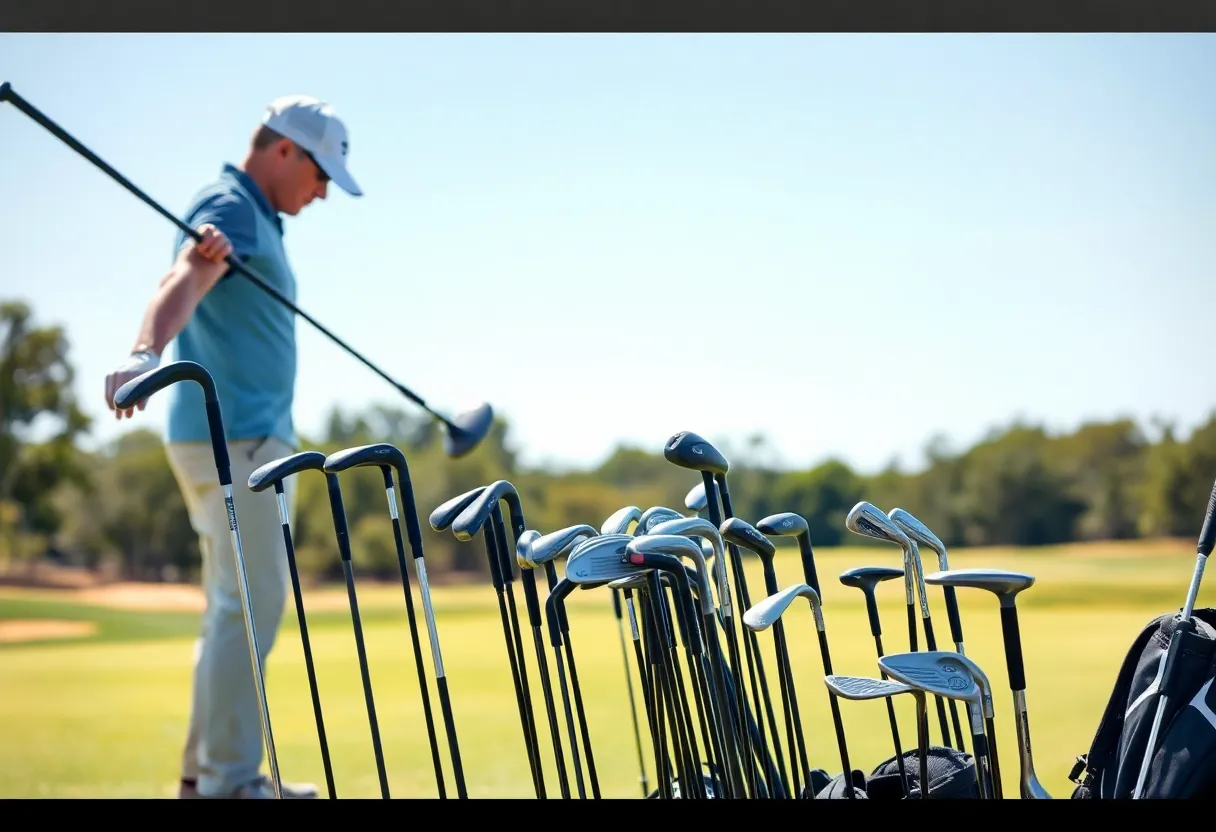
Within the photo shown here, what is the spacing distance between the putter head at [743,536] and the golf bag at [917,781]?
323 millimetres

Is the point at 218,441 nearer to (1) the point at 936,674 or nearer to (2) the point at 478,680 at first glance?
(1) the point at 936,674

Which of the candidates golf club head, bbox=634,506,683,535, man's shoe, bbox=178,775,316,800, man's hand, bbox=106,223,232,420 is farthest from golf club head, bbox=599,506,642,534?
man's shoe, bbox=178,775,316,800

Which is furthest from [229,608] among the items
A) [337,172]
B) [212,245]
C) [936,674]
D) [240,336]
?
[936,674]

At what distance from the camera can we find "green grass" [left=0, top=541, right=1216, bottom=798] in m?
Answer: 3.96

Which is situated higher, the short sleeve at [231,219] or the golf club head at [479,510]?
the short sleeve at [231,219]

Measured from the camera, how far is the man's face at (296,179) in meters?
2.06

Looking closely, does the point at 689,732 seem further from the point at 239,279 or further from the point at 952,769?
the point at 239,279

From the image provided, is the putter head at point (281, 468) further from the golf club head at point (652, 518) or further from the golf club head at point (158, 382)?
the golf club head at point (652, 518)

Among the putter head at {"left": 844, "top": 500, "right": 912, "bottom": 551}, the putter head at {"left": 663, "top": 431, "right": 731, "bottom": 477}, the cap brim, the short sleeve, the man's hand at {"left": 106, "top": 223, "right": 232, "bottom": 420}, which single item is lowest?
the putter head at {"left": 844, "top": 500, "right": 912, "bottom": 551}

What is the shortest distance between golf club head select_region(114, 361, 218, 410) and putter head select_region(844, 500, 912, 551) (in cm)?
72

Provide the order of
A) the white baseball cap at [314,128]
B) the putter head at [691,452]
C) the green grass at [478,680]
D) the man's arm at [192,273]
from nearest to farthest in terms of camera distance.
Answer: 1. the putter head at [691,452]
2. the man's arm at [192,273]
3. the white baseball cap at [314,128]
4. the green grass at [478,680]

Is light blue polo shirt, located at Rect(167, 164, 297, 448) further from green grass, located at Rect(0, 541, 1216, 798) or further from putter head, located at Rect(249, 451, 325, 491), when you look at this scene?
green grass, located at Rect(0, 541, 1216, 798)

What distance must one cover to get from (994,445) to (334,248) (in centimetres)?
571

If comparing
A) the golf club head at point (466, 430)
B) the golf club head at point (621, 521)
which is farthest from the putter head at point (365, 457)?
the golf club head at point (466, 430)
